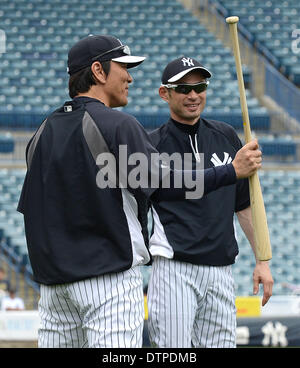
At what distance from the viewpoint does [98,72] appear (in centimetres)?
340

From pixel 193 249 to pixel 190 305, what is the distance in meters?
0.27

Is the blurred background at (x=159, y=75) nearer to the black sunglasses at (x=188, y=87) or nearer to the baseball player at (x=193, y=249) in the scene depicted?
the baseball player at (x=193, y=249)

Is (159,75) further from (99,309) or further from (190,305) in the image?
(99,309)

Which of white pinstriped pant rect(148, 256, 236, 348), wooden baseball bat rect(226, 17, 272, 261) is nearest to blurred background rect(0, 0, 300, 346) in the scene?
white pinstriped pant rect(148, 256, 236, 348)

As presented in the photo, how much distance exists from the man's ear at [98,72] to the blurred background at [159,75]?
6.10 metres

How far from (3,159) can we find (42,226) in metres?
10.1

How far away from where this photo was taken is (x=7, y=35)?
16734 millimetres

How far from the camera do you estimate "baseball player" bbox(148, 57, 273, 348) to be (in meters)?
4.10

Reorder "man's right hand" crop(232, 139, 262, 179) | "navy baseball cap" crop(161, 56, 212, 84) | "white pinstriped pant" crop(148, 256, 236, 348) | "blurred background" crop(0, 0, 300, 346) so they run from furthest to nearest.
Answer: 1. "blurred background" crop(0, 0, 300, 346)
2. "navy baseball cap" crop(161, 56, 212, 84)
3. "white pinstriped pant" crop(148, 256, 236, 348)
4. "man's right hand" crop(232, 139, 262, 179)

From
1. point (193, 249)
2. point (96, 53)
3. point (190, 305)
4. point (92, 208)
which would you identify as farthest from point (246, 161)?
point (190, 305)

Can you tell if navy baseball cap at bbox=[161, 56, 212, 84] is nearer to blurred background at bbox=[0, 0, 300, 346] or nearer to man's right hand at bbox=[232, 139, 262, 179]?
man's right hand at bbox=[232, 139, 262, 179]

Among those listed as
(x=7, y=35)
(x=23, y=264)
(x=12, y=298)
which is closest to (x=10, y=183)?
(x=23, y=264)

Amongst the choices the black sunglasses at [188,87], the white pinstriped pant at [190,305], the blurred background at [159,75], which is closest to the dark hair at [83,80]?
the black sunglasses at [188,87]

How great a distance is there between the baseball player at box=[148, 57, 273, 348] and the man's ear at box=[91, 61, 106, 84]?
2.94 ft
